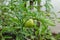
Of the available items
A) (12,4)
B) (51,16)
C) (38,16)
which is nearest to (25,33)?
(38,16)

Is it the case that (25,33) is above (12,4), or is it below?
below

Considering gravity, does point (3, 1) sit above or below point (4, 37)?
above

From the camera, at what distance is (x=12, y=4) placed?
42.0 inches

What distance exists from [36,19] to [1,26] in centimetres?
26

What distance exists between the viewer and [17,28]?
934 millimetres

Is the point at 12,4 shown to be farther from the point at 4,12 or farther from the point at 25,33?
the point at 25,33

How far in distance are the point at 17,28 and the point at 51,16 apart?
42 centimetres

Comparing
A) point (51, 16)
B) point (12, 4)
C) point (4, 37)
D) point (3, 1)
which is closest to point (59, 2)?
point (51, 16)

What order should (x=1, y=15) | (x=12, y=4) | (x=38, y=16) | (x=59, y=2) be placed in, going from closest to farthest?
(x=38, y=16)
(x=12, y=4)
(x=1, y=15)
(x=59, y=2)

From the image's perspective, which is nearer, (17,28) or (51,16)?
(17,28)

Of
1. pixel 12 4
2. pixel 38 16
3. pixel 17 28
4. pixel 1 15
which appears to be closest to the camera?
pixel 38 16

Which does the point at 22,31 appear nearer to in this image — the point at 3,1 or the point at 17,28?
the point at 17,28

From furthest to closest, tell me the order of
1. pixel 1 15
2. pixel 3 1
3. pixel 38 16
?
pixel 3 1 < pixel 1 15 < pixel 38 16

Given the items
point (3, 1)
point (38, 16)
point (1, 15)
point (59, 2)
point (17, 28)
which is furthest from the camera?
point (59, 2)
